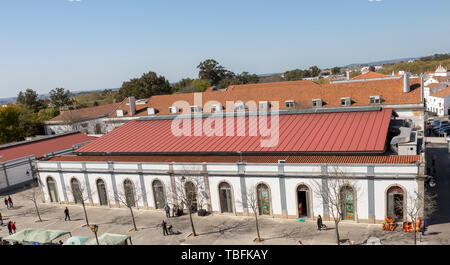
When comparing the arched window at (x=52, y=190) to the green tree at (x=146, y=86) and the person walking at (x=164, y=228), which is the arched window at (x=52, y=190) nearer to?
the person walking at (x=164, y=228)

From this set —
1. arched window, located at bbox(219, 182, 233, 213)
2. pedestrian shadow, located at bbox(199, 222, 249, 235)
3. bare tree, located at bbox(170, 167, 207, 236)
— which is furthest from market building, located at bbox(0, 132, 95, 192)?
pedestrian shadow, located at bbox(199, 222, 249, 235)

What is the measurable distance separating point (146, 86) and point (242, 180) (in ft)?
281

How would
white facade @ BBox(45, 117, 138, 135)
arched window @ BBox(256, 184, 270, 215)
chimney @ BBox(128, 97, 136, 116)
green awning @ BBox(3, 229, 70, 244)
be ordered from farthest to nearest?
white facade @ BBox(45, 117, 138, 135) → chimney @ BBox(128, 97, 136, 116) → arched window @ BBox(256, 184, 270, 215) → green awning @ BBox(3, 229, 70, 244)

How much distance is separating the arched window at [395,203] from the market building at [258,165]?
2.7 inches

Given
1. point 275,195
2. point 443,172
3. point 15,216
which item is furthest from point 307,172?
point 15,216

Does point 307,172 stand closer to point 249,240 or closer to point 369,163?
point 369,163

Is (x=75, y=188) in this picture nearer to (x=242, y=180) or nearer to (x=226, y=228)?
(x=226, y=228)

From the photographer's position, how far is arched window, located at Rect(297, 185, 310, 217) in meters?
28.7

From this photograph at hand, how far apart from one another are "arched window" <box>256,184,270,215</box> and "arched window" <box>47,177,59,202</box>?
23.5 m

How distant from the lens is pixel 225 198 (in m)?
31.5

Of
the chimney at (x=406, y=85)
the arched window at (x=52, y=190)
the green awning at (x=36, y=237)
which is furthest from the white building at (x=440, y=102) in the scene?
the green awning at (x=36, y=237)

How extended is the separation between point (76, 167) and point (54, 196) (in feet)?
18.4

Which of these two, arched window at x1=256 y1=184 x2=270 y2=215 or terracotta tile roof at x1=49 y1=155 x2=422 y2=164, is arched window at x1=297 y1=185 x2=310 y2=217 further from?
arched window at x1=256 y1=184 x2=270 y2=215

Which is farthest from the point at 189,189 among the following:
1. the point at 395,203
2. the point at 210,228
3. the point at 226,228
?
the point at 395,203
